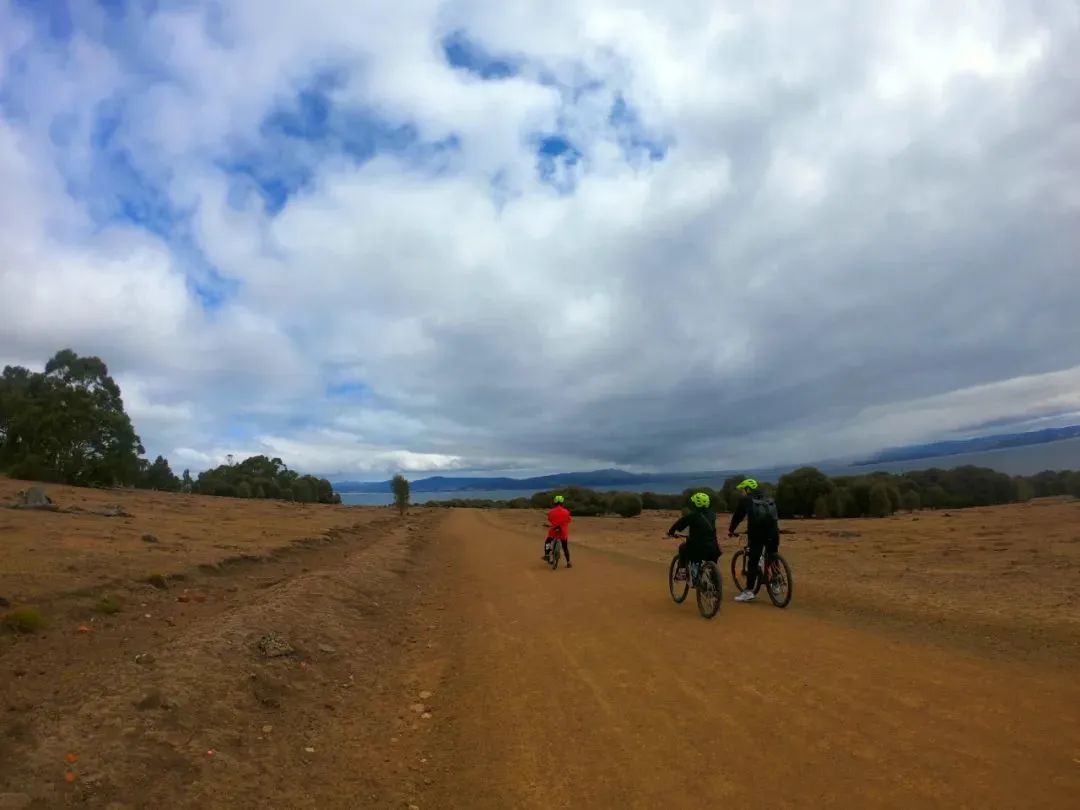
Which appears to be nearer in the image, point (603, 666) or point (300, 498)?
point (603, 666)

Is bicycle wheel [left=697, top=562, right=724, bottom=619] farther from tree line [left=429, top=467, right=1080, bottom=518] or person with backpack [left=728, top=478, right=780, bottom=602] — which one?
tree line [left=429, top=467, right=1080, bottom=518]

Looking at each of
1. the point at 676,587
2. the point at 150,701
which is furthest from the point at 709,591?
the point at 150,701

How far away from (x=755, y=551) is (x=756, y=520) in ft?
2.49

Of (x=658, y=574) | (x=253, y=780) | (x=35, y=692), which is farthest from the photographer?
(x=658, y=574)

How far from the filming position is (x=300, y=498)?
101750 millimetres

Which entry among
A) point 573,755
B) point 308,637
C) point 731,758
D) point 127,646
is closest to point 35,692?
point 127,646

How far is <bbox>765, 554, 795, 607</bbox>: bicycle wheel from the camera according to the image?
11344mm

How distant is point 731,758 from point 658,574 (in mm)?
12038

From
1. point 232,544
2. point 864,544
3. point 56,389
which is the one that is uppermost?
point 56,389

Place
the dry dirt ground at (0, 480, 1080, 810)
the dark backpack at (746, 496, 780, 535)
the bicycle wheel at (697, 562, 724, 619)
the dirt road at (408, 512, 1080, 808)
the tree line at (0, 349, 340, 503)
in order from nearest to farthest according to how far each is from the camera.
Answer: the dirt road at (408, 512, 1080, 808) → the dry dirt ground at (0, 480, 1080, 810) → the bicycle wheel at (697, 562, 724, 619) → the dark backpack at (746, 496, 780, 535) → the tree line at (0, 349, 340, 503)

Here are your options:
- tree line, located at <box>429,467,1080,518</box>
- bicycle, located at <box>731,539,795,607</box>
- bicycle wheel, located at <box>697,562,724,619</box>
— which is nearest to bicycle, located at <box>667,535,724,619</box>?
bicycle wheel, located at <box>697,562,724,619</box>

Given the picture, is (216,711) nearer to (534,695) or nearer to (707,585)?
(534,695)

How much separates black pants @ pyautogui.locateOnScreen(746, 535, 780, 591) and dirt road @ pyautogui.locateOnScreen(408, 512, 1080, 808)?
1.25 metres

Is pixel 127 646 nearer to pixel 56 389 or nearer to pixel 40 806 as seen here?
pixel 40 806
